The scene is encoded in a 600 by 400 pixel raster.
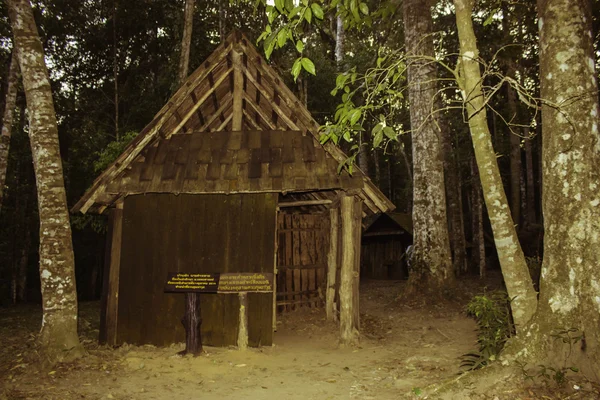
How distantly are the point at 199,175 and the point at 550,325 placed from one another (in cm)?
615

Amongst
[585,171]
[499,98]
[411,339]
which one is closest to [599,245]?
[585,171]

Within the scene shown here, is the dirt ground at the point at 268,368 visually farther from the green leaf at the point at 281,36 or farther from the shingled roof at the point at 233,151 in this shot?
the green leaf at the point at 281,36

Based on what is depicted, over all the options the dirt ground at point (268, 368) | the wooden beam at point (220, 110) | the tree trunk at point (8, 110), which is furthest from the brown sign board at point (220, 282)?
the tree trunk at point (8, 110)

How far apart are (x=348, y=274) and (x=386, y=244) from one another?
16.7 m

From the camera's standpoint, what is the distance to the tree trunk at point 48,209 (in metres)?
7.25

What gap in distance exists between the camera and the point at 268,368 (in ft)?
23.8

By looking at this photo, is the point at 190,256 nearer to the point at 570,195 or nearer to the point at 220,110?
the point at 220,110

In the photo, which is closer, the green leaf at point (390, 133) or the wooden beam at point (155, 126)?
the green leaf at point (390, 133)

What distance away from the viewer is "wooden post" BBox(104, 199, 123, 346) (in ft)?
27.6

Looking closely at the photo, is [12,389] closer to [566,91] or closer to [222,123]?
[222,123]

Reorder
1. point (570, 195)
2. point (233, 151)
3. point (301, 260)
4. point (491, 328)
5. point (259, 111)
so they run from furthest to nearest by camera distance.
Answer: point (301, 260), point (259, 111), point (233, 151), point (491, 328), point (570, 195)

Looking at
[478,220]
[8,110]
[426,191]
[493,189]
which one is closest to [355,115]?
[493,189]

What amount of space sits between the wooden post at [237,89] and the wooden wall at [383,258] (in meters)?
16.0

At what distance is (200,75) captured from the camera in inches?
340
